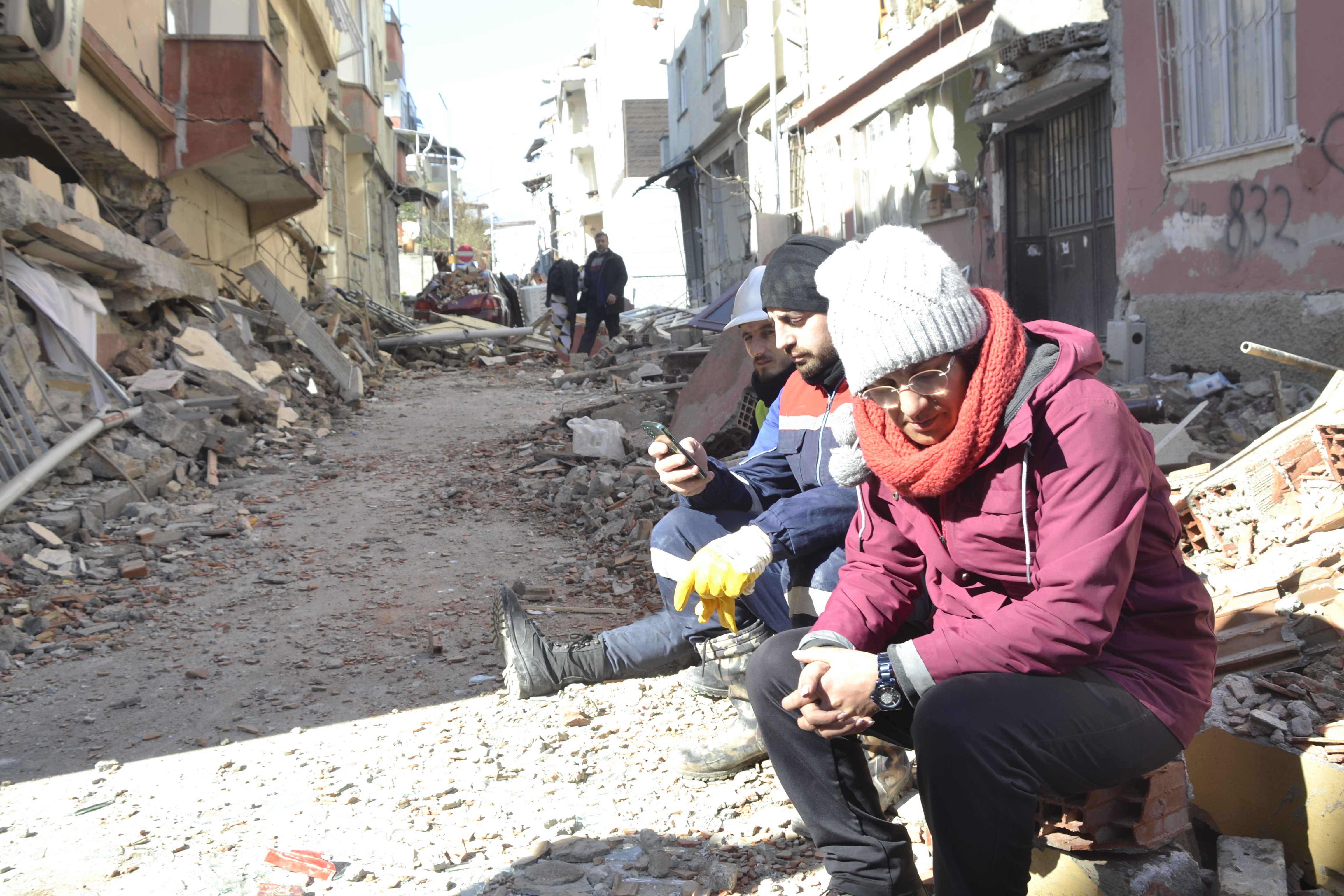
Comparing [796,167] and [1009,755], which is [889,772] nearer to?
[1009,755]

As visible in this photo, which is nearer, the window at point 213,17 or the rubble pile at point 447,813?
the rubble pile at point 447,813

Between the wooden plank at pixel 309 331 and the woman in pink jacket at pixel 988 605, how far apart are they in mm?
9592

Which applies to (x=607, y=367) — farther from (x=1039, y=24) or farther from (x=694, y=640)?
(x=694, y=640)

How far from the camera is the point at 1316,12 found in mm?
5473

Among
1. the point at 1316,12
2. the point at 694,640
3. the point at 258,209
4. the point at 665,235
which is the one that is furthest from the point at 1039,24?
the point at 665,235

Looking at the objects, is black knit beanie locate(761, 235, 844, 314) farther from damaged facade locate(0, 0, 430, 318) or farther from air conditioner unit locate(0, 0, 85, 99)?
damaged facade locate(0, 0, 430, 318)

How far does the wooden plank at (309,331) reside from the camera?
1091 centimetres

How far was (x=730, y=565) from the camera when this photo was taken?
8.09ft

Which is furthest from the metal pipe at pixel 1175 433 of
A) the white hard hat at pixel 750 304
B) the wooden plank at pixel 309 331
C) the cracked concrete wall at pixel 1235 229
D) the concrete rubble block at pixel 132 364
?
the wooden plank at pixel 309 331

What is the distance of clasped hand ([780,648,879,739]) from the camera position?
1.82 m

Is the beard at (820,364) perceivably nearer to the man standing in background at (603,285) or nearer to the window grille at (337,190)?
the man standing in background at (603,285)

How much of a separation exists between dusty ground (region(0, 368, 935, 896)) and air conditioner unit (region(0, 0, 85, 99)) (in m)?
3.07

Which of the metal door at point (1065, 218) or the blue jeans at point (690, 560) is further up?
the metal door at point (1065, 218)

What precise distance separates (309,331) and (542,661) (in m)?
8.99
